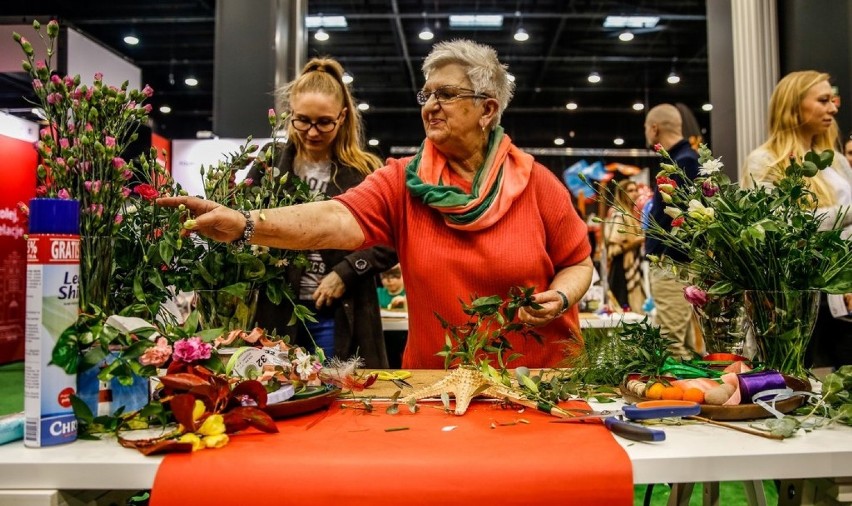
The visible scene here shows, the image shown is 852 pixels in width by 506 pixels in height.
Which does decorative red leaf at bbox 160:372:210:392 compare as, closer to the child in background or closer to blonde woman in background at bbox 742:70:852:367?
blonde woman in background at bbox 742:70:852:367

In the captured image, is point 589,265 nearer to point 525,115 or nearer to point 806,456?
point 806,456

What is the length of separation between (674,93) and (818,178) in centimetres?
1290

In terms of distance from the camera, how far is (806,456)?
2.97 ft

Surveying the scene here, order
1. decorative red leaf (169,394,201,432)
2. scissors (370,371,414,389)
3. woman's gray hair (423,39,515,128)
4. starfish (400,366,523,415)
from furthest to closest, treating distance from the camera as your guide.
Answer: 1. woman's gray hair (423,39,515,128)
2. scissors (370,371,414,389)
3. starfish (400,366,523,415)
4. decorative red leaf (169,394,201,432)

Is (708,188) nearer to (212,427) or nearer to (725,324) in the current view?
(725,324)

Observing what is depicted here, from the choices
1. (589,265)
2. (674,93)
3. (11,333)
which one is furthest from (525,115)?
(589,265)

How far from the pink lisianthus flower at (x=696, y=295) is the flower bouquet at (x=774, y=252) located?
0.14m

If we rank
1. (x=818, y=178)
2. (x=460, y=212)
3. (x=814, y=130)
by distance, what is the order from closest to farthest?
1. (x=460, y=212)
2. (x=818, y=178)
3. (x=814, y=130)

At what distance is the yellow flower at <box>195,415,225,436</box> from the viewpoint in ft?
3.07

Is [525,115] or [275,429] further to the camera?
[525,115]

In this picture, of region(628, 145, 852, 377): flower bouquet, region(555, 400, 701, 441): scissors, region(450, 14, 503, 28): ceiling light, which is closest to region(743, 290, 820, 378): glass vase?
region(628, 145, 852, 377): flower bouquet

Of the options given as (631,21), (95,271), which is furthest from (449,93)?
(631,21)

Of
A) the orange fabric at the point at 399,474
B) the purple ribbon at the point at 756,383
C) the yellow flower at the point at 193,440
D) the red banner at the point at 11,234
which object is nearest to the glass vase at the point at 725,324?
the purple ribbon at the point at 756,383

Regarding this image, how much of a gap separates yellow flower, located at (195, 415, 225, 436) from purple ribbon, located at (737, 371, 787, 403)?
821 mm
